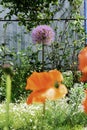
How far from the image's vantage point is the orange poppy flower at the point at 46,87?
47.9 inches

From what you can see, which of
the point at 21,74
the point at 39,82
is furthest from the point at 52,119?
the point at 39,82

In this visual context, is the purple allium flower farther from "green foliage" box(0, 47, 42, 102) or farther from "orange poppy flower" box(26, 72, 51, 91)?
"orange poppy flower" box(26, 72, 51, 91)

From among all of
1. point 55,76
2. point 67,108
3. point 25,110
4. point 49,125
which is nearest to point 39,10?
point 25,110

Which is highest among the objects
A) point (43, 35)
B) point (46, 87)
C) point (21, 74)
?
point (46, 87)

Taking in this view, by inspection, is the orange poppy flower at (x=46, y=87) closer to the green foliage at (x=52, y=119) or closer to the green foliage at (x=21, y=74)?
the green foliage at (x=52, y=119)

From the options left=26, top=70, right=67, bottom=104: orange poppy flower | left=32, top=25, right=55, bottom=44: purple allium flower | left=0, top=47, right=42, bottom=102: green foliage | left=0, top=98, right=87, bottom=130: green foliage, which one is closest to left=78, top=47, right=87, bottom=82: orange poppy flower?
left=26, top=70, right=67, bottom=104: orange poppy flower

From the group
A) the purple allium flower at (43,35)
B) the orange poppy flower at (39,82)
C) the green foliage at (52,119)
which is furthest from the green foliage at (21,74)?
the orange poppy flower at (39,82)

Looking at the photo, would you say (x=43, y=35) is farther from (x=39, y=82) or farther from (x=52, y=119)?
(x=39, y=82)

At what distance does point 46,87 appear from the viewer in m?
1.24

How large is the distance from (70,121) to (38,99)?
452 centimetres

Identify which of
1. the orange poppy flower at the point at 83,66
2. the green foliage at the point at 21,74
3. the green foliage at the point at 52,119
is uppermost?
the orange poppy flower at the point at 83,66

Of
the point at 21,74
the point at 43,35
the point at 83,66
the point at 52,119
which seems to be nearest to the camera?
the point at 83,66

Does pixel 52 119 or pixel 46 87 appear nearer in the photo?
pixel 46 87

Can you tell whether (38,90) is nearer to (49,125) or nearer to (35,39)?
(49,125)
